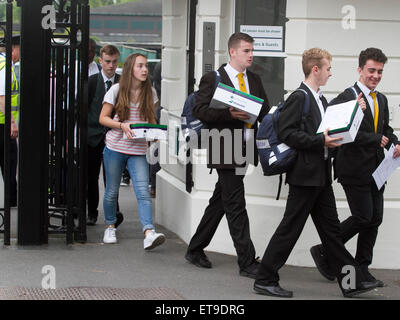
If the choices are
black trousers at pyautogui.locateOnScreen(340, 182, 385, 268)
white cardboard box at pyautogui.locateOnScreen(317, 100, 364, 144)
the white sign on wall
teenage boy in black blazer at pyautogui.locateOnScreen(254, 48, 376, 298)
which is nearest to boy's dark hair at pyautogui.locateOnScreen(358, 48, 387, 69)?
teenage boy in black blazer at pyautogui.locateOnScreen(254, 48, 376, 298)

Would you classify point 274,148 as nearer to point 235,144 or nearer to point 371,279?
point 235,144

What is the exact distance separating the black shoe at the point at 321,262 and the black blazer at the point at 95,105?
311cm

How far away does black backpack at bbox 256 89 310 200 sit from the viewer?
6.87 m

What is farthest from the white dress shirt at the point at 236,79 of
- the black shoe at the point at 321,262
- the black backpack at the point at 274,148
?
the black shoe at the point at 321,262

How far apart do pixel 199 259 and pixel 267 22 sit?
2309 millimetres

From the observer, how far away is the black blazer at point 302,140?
674cm

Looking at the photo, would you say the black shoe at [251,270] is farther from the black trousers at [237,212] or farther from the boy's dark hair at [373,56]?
the boy's dark hair at [373,56]

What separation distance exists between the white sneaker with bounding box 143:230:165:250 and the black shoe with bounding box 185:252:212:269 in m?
0.45

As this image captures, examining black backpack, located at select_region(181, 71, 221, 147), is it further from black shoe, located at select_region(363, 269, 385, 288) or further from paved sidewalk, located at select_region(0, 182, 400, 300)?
black shoe, located at select_region(363, 269, 385, 288)

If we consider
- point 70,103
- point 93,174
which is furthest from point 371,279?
point 93,174

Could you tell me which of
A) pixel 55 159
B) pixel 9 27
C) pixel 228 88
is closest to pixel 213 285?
pixel 228 88

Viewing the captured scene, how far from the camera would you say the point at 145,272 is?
7891 millimetres

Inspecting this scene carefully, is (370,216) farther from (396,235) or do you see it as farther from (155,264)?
(155,264)
